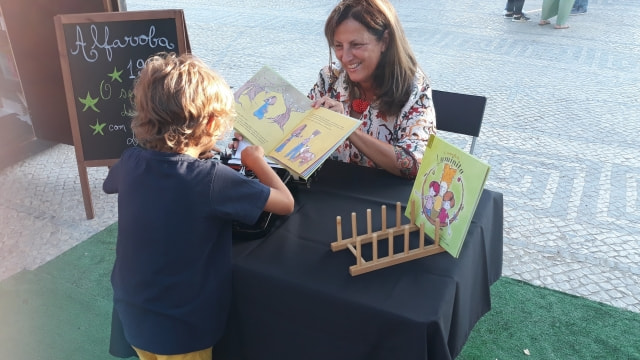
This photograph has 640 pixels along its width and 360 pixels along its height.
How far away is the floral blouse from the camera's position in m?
2.01

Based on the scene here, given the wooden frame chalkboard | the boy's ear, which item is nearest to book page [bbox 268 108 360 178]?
the boy's ear

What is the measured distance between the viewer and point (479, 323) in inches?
97.1

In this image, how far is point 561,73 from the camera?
627 centimetres

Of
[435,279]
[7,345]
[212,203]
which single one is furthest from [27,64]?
[435,279]

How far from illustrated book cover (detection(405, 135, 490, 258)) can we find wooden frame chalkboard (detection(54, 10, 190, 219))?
6.71ft

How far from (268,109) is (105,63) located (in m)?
1.67

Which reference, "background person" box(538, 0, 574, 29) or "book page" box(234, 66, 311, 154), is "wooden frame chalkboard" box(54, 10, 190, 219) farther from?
"background person" box(538, 0, 574, 29)

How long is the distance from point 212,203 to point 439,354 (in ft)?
2.28

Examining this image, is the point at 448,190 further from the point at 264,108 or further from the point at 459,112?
the point at 459,112

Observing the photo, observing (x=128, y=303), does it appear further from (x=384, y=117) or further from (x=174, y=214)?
(x=384, y=117)

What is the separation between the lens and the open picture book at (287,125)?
1.73 meters

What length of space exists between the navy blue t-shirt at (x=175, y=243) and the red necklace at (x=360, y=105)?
96 centimetres

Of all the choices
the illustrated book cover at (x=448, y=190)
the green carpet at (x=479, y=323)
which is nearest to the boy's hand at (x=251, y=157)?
the illustrated book cover at (x=448, y=190)

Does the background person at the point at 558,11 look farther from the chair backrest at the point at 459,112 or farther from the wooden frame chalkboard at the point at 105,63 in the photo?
the wooden frame chalkboard at the point at 105,63
